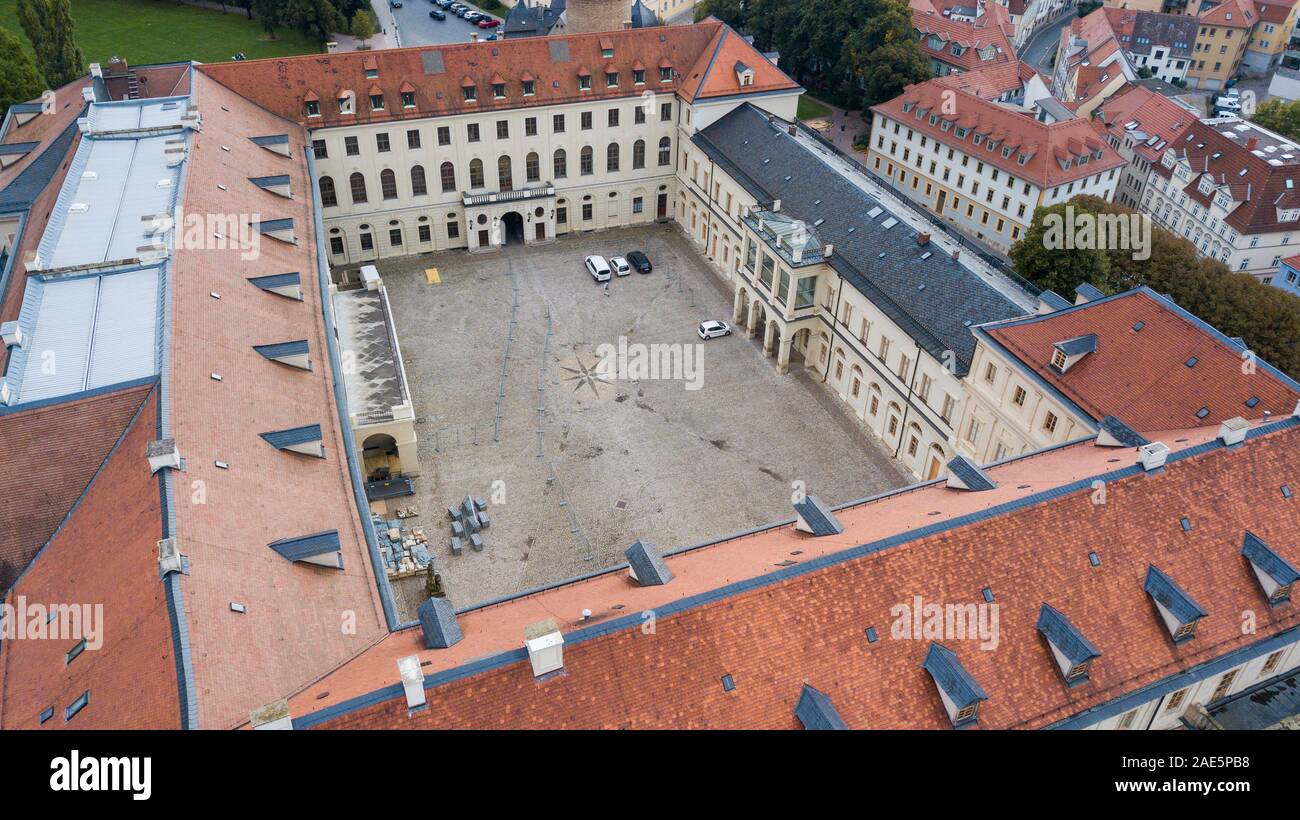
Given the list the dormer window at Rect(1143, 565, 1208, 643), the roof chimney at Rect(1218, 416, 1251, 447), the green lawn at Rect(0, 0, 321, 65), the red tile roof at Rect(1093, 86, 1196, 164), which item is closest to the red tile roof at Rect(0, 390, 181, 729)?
the dormer window at Rect(1143, 565, 1208, 643)

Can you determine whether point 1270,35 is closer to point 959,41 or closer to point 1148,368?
point 959,41

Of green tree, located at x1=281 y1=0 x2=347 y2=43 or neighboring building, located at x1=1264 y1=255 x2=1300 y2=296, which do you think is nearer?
neighboring building, located at x1=1264 y1=255 x2=1300 y2=296

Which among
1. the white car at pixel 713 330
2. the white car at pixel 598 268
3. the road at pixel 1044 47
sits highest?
the road at pixel 1044 47

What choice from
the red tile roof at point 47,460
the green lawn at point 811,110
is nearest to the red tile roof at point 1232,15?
the green lawn at point 811,110

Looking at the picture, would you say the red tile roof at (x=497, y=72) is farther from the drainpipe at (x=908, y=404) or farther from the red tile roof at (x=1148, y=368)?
the red tile roof at (x=1148, y=368)

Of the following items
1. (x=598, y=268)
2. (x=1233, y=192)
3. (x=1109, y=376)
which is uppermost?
(x=1109, y=376)

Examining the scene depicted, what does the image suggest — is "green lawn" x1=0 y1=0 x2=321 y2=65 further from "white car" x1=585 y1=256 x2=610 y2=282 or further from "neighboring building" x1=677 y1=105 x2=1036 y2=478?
"neighboring building" x1=677 y1=105 x2=1036 y2=478

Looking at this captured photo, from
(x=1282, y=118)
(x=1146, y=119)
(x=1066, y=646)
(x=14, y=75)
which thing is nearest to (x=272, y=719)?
(x=1066, y=646)
